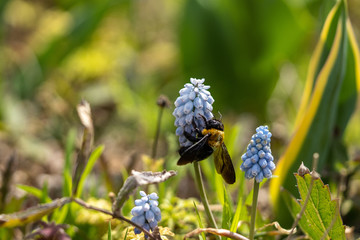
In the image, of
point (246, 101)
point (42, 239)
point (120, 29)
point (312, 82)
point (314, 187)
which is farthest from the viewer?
point (120, 29)

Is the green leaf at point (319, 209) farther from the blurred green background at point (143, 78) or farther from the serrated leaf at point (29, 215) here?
the blurred green background at point (143, 78)

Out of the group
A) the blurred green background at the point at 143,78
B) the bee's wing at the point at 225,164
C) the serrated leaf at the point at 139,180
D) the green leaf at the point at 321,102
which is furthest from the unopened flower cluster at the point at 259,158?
the blurred green background at the point at 143,78

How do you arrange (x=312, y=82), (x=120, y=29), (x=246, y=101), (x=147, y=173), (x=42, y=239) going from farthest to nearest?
1. (x=120, y=29)
2. (x=246, y=101)
3. (x=312, y=82)
4. (x=42, y=239)
5. (x=147, y=173)

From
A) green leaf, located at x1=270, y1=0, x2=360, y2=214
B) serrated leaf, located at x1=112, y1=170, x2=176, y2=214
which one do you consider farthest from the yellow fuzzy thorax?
green leaf, located at x1=270, y1=0, x2=360, y2=214

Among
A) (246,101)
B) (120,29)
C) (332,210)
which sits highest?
(120,29)

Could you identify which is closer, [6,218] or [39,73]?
[6,218]

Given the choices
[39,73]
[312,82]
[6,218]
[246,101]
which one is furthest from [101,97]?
[6,218]

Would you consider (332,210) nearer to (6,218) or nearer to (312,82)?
(312,82)
